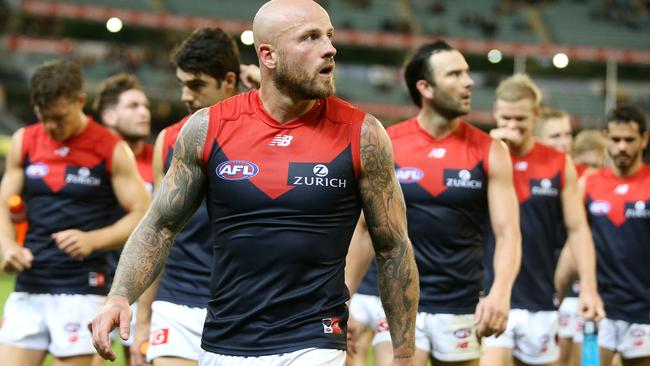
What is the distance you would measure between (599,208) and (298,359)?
4779mm

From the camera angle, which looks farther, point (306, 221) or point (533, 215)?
point (533, 215)

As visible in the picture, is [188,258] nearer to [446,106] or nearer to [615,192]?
[446,106]

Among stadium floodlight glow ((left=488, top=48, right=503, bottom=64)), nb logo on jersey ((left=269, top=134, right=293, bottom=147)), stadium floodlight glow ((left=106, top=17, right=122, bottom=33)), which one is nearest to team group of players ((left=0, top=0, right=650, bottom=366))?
nb logo on jersey ((left=269, top=134, right=293, bottom=147))

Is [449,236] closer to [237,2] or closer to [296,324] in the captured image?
[296,324]

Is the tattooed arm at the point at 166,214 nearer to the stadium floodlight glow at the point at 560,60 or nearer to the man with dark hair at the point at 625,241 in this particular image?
the man with dark hair at the point at 625,241

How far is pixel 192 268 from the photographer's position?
5895 mm

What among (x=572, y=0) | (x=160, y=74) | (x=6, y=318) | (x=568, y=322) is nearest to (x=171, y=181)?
(x=6, y=318)

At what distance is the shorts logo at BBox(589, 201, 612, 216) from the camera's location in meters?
8.27

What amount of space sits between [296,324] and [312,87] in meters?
0.89

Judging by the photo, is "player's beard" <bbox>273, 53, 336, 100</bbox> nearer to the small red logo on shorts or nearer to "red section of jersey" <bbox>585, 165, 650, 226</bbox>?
the small red logo on shorts

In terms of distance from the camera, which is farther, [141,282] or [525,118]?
[525,118]

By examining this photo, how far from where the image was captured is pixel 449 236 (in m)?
6.39

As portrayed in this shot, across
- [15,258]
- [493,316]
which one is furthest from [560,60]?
[493,316]

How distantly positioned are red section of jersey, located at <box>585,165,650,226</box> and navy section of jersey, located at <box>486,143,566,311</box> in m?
0.54
